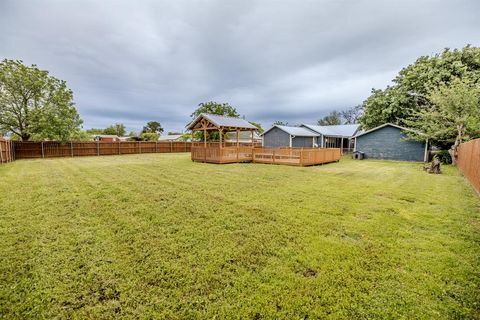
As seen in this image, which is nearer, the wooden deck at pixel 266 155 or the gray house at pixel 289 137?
the wooden deck at pixel 266 155

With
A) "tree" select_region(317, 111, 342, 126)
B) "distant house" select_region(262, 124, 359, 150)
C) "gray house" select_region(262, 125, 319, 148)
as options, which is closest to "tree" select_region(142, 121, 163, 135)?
"tree" select_region(317, 111, 342, 126)

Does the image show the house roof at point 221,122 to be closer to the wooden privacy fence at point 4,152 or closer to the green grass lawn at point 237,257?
the green grass lawn at point 237,257

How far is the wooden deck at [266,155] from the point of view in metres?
13.7

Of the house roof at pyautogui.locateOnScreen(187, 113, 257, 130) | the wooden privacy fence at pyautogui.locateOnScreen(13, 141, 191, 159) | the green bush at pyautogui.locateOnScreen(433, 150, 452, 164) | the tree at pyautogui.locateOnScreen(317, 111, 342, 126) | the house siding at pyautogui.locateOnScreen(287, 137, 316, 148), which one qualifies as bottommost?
the green bush at pyautogui.locateOnScreen(433, 150, 452, 164)

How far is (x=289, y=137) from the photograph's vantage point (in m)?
24.7

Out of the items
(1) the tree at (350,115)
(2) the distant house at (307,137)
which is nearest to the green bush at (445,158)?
(2) the distant house at (307,137)

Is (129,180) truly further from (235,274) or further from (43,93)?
(43,93)

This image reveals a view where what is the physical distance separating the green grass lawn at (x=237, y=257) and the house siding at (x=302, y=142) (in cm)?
1952

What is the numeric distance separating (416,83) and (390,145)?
20.5 ft

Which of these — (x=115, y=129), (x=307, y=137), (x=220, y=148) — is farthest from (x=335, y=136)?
(x=115, y=129)

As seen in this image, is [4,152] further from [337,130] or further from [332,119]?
[332,119]

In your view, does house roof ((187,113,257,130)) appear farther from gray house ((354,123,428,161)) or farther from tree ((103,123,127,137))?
tree ((103,123,127,137))

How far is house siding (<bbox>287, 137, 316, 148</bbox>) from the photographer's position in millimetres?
25172

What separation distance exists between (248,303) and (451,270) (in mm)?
2706
